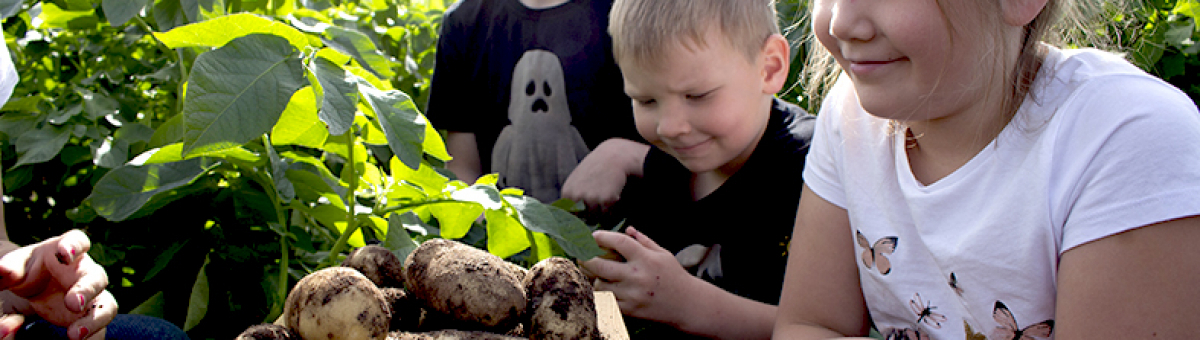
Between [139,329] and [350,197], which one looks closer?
[139,329]

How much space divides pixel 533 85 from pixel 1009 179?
5.64 feet

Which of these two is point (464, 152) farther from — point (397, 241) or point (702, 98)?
point (397, 241)

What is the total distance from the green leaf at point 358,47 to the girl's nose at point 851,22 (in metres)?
0.75

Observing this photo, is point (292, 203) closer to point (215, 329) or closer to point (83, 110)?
point (215, 329)

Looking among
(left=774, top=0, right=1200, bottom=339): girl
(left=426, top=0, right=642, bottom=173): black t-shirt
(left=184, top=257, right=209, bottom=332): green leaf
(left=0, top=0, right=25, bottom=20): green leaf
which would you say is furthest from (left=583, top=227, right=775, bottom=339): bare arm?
(left=0, top=0, right=25, bottom=20): green leaf

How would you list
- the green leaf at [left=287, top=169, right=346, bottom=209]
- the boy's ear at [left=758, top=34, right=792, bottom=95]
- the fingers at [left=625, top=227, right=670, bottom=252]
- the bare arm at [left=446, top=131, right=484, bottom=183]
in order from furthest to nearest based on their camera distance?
the bare arm at [left=446, top=131, right=484, bottom=183]
the boy's ear at [left=758, top=34, right=792, bottom=95]
the fingers at [left=625, top=227, right=670, bottom=252]
the green leaf at [left=287, top=169, right=346, bottom=209]

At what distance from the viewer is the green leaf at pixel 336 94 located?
3.19ft

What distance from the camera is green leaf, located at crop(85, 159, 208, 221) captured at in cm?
120

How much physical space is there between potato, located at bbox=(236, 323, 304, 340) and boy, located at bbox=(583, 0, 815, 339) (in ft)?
2.91

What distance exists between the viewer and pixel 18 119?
1.82 metres

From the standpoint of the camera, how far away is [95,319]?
0.94 m

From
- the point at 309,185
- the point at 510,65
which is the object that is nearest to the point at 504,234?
the point at 309,185

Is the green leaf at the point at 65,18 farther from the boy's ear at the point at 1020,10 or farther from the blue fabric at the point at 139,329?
the boy's ear at the point at 1020,10

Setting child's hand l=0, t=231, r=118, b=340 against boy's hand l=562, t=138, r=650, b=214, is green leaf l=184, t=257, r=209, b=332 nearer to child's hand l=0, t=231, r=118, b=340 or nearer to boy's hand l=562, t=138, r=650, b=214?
child's hand l=0, t=231, r=118, b=340
